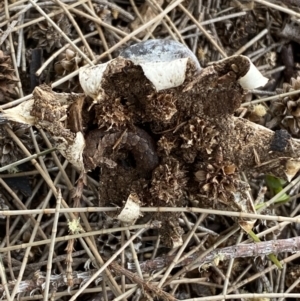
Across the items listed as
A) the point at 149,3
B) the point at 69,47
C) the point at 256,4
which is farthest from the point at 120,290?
the point at 256,4

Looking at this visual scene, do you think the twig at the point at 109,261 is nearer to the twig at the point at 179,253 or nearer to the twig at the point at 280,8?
the twig at the point at 179,253

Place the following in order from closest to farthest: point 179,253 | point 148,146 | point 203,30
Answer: point 148,146 < point 179,253 < point 203,30

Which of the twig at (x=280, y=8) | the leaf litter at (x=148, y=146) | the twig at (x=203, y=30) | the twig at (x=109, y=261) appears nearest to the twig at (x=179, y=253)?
the leaf litter at (x=148, y=146)

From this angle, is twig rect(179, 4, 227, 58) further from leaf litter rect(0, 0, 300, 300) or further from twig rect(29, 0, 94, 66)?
twig rect(29, 0, 94, 66)

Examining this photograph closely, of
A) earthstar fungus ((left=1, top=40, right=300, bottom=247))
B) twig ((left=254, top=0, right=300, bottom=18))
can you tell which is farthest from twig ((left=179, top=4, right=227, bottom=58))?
earthstar fungus ((left=1, top=40, right=300, bottom=247))

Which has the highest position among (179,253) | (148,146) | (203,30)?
(203,30)

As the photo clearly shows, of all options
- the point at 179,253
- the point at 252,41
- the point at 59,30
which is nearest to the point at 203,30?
the point at 252,41

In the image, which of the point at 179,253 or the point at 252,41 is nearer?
the point at 179,253

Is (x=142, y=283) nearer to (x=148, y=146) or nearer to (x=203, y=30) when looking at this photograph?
(x=148, y=146)
